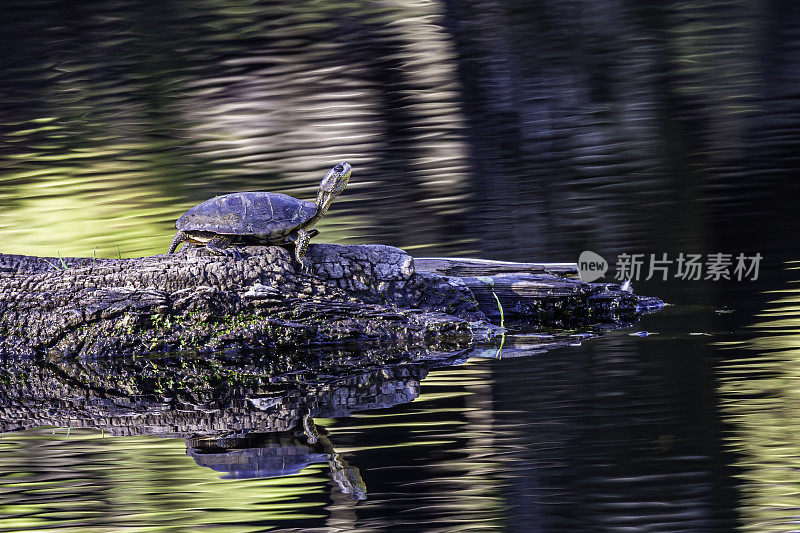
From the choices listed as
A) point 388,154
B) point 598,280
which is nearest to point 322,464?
point 598,280

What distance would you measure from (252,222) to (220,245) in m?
0.28

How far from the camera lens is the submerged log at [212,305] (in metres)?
7.18

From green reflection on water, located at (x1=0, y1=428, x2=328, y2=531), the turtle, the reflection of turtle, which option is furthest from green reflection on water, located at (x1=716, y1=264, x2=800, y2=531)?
the turtle

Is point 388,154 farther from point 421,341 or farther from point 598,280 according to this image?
point 421,341

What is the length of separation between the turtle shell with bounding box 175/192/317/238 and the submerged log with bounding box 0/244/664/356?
19 cm

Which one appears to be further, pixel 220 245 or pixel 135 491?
pixel 220 245

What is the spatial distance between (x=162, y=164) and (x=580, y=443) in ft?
37.7

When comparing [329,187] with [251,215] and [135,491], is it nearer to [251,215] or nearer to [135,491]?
[251,215]

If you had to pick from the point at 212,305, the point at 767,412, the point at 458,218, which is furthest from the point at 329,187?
the point at 767,412

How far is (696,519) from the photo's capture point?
4.04m

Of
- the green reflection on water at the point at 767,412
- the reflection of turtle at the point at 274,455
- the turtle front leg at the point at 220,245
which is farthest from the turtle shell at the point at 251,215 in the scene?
the green reflection on water at the point at 767,412

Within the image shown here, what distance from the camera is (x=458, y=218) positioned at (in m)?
10.9

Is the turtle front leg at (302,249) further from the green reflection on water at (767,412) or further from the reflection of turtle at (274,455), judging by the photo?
the green reflection on water at (767,412)

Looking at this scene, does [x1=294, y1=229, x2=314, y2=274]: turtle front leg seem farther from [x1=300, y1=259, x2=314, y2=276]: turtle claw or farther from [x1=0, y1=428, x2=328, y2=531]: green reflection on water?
[x1=0, y1=428, x2=328, y2=531]: green reflection on water
